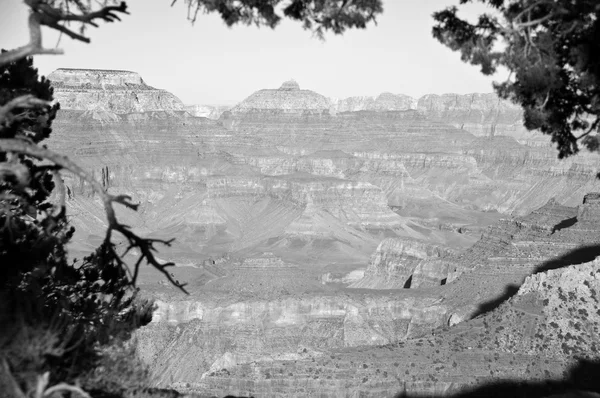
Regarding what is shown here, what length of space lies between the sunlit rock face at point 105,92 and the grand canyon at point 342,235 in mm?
307

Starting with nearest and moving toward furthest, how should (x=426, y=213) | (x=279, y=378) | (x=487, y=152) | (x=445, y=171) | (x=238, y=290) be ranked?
(x=279, y=378) < (x=238, y=290) < (x=426, y=213) < (x=445, y=171) < (x=487, y=152)

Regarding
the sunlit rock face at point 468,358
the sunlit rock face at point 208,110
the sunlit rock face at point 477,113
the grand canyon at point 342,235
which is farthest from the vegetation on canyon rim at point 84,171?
the sunlit rock face at point 208,110

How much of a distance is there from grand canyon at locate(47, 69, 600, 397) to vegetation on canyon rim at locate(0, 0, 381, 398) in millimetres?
6361

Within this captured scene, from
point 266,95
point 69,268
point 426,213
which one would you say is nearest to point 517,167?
point 426,213

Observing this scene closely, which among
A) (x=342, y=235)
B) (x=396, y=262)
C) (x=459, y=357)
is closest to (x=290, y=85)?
(x=342, y=235)

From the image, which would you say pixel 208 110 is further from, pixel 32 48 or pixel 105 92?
pixel 32 48

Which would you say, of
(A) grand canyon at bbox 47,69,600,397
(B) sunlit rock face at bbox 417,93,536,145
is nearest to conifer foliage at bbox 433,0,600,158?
(A) grand canyon at bbox 47,69,600,397

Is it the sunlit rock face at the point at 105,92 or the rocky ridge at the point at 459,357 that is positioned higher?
the sunlit rock face at the point at 105,92

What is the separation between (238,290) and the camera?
1943 inches

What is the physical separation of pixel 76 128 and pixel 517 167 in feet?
256

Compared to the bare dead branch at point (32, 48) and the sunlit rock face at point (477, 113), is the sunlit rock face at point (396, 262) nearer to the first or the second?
the bare dead branch at point (32, 48)

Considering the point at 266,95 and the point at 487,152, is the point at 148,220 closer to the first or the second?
the point at 266,95

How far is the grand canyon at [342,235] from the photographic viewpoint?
28.2 metres

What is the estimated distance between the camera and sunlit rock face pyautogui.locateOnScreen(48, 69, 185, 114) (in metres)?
118
